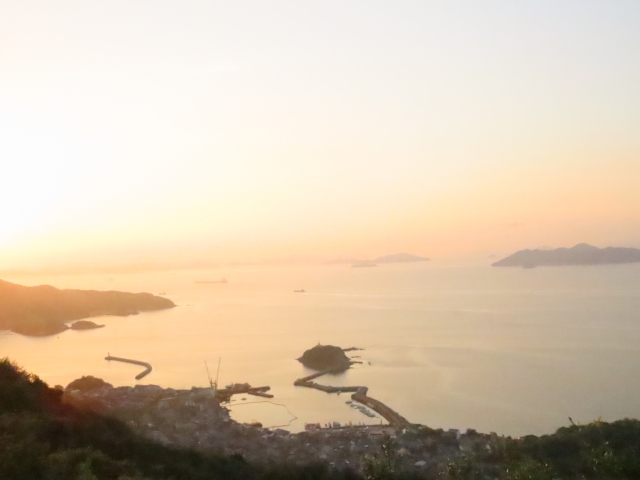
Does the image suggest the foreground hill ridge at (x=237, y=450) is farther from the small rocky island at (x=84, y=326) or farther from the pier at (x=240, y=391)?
the small rocky island at (x=84, y=326)

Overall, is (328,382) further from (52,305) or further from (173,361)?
(52,305)

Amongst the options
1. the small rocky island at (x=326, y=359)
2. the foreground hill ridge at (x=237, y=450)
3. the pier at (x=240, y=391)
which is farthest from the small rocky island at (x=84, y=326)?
the foreground hill ridge at (x=237, y=450)

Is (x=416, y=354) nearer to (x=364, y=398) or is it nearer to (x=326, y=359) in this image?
(x=326, y=359)

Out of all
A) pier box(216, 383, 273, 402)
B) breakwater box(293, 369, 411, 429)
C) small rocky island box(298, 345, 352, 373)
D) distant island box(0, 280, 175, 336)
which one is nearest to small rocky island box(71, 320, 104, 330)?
distant island box(0, 280, 175, 336)

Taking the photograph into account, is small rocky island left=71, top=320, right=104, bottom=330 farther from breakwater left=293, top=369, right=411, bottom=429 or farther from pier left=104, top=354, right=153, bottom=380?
breakwater left=293, top=369, right=411, bottom=429

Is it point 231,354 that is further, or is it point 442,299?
point 442,299

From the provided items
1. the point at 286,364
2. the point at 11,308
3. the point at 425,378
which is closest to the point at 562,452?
the point at 425,378
